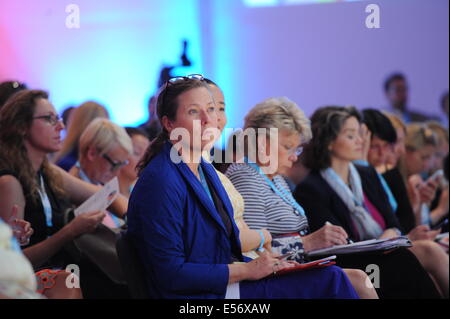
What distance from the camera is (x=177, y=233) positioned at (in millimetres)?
2457

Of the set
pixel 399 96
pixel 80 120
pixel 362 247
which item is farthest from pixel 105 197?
pixel 399 96

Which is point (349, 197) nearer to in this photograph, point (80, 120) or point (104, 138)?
point (104, 138)

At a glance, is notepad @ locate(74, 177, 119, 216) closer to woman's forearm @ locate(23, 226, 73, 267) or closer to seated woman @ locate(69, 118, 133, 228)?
woman's forearm @ locate(23, 226, 73, 267)

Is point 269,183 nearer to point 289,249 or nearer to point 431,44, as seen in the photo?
point 289,249

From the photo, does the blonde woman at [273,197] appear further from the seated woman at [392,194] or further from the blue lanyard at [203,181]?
the seated woman at [392,194]

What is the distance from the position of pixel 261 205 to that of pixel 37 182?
3.59 ft

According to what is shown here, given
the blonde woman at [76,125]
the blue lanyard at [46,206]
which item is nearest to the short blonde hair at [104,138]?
the blonde woman at [76,125]

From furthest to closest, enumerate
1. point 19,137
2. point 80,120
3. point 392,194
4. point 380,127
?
point 380,127 → point 392,194 → point 80,120 → point 19,137

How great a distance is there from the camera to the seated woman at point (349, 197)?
375cm

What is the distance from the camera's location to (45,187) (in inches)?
135

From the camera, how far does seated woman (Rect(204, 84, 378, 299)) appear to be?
294cm

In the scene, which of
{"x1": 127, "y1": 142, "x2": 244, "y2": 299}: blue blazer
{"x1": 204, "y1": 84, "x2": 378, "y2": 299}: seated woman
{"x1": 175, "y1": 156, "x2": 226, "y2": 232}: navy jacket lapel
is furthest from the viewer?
{"x1": 204, "y1": 84, "x2": 378, "y2": 299}: seated woman

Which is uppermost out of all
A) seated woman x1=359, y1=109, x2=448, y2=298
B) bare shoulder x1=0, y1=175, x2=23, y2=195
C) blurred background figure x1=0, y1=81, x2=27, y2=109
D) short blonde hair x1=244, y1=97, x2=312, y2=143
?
blurred background figure x1=0, y1=81, x2=27, y2=109

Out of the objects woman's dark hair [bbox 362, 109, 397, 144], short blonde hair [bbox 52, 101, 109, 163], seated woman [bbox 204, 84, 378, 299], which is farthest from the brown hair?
woman's dark hair [bbox 362, 109, 397, 144]
